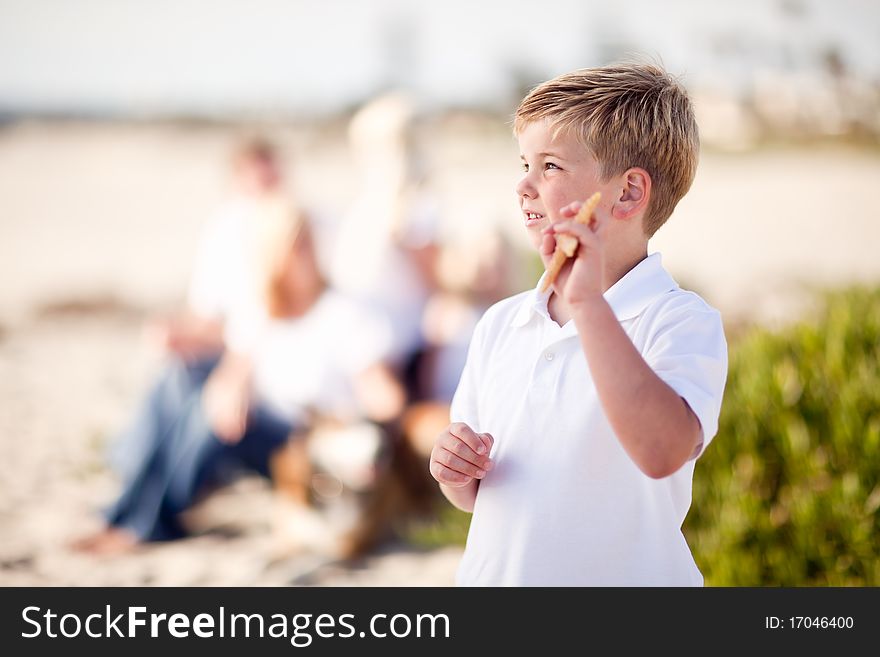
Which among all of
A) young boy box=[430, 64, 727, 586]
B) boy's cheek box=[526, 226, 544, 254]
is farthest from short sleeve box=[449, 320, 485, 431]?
boy's cheek box=[526, 226, 544, 254]

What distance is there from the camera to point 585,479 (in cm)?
142

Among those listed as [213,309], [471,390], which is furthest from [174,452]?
[471,390]

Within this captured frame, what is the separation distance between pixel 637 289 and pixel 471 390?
1.13ft

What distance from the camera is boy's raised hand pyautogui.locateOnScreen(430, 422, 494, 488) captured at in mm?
1432

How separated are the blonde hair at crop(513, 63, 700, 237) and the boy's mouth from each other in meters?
0.11

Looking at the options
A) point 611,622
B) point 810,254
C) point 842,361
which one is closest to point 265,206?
point 842,361

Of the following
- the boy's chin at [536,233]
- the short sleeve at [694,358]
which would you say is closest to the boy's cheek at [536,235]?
the boy's chin at [536,233]

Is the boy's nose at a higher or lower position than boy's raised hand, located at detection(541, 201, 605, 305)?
higher

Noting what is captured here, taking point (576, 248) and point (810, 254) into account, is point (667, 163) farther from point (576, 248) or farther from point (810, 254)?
point (810, 254)

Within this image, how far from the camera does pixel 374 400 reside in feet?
14.1

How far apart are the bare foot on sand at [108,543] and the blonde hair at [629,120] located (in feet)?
11.2

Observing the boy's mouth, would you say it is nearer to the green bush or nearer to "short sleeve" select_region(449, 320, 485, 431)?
"short sleeve" select_region(449, 320, 485, 431)

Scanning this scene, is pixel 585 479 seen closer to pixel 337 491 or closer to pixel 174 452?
pixel 337 491

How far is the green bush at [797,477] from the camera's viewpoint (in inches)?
117
